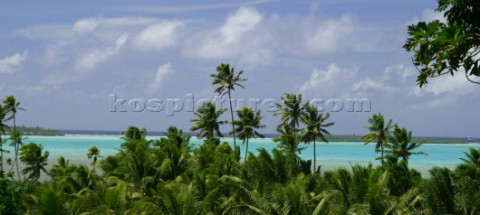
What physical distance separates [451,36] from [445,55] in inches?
11.3

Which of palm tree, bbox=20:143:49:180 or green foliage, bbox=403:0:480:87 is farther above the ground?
green foliage, bbox=403:0:480:87

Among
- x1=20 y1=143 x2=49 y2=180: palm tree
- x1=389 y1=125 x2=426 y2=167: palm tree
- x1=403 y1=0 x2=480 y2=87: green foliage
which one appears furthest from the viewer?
x1=20 y1=143 x2=49 y2=180: palm tree

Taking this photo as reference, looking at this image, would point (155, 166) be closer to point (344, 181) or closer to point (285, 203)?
point (344, 181)

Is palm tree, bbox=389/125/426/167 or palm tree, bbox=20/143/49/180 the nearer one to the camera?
palm tree, bbox=389/125/426/167

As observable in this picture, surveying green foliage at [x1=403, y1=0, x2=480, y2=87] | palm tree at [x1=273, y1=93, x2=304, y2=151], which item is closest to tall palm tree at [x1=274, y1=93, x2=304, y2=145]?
palm tree at [x1=273, y1=93, x2=304, y2=151]

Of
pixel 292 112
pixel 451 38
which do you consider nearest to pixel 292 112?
pixel 292 112

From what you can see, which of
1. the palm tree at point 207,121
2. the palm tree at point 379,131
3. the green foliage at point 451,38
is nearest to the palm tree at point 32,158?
the palm tree at point 207,121

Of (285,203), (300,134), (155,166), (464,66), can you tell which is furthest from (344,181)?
(300,134)

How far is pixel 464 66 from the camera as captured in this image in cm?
833

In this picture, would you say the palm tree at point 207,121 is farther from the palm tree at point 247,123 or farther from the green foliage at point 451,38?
the green foliage at point 451,38

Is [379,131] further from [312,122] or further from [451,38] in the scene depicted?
[451,38]

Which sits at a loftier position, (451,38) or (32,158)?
(451,38)

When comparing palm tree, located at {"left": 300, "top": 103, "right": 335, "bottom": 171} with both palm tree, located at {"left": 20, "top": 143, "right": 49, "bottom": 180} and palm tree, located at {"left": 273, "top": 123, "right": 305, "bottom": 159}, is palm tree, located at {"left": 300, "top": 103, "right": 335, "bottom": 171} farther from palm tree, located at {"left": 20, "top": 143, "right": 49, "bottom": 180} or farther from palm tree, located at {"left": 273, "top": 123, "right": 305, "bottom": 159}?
palm tree, located at {"left": 20, "top": 143, "right": 49, "bottom": 180}

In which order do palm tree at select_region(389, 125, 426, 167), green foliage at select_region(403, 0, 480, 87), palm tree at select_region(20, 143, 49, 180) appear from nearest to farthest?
green foliage at select_region(403, 0, 480, 87)
palm tree at select_region(389, 125, 426, 167)
palm tree at select_region(20, 143, 49, 180)
